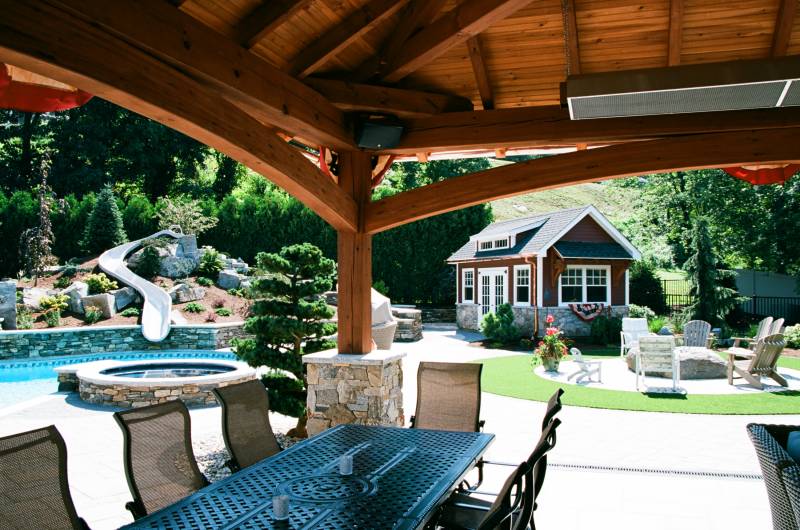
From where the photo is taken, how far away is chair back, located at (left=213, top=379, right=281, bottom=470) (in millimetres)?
3465

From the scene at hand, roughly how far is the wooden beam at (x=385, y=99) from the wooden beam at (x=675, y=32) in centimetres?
188

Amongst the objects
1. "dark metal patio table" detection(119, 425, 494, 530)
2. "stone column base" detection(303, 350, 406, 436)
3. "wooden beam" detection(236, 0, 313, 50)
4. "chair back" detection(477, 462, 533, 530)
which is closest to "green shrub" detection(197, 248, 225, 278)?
"stone column base" detection(303, 350, 406, 436)

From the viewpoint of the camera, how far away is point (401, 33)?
15.4ft

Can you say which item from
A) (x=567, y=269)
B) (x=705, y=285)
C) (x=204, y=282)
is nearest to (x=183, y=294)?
(x=204, y=282)

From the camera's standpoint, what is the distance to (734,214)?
22.3 metres

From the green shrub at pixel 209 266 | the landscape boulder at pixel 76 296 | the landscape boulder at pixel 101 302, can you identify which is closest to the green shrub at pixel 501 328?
the green shrub at pixel 209 266

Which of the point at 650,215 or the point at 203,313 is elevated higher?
the point at 650,215

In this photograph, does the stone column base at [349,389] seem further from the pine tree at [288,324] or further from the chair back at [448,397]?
the chair back at [448,397]

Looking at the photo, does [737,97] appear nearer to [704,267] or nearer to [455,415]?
[455,415]

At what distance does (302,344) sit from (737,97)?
5.25 metres

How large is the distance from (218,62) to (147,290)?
15128mm

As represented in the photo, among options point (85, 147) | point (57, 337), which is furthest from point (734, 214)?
point (85, 147)

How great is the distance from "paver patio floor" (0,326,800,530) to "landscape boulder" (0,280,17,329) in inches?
277

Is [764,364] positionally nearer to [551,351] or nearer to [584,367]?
[584,367]
